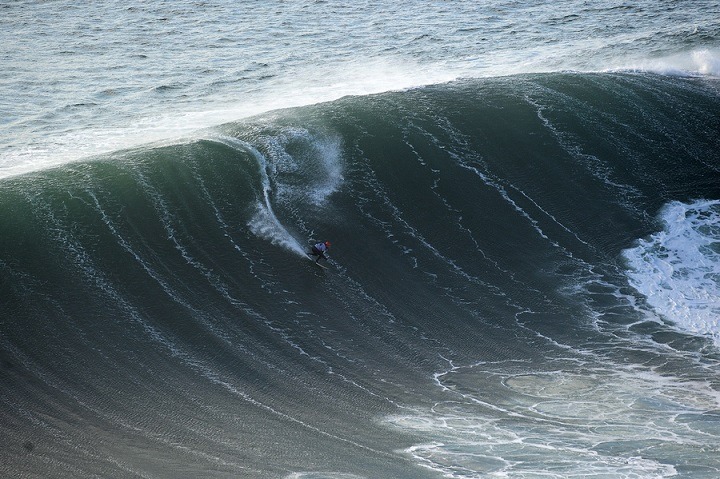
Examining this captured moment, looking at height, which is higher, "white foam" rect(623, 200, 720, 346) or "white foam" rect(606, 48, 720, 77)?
"white foam" rect(606, 48, 720, 77)

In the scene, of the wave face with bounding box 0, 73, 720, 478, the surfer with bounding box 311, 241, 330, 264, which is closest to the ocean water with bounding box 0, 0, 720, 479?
the wave face with bounding box 0, 73, 720, 478

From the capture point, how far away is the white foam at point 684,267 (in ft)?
70.7

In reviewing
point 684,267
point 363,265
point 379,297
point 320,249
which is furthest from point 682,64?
point 320,249

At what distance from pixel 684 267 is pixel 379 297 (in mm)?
8738

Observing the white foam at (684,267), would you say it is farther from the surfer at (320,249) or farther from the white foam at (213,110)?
the white foam at (213,110)

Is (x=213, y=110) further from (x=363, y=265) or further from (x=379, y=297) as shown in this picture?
(x=379, y=297)

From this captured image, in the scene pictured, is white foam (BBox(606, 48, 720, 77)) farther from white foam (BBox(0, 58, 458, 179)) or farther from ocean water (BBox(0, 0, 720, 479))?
white foam (BBox(0, 58, 458, 179))

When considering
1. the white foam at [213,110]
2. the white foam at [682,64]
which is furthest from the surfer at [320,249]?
the white foam at [682,64]

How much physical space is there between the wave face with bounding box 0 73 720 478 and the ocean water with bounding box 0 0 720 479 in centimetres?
8

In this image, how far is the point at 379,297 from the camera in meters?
22.3

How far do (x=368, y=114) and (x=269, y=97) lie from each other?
203 inches

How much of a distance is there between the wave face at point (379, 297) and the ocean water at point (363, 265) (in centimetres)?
8

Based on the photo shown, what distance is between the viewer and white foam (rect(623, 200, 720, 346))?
21.5 meters

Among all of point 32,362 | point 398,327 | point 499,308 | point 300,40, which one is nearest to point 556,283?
point 499,308
